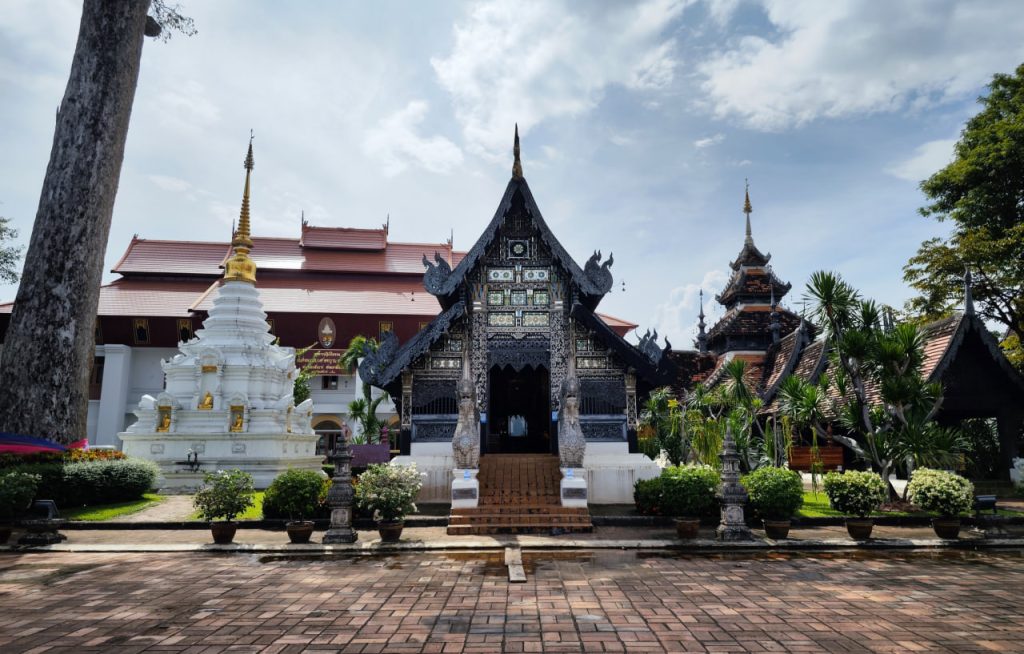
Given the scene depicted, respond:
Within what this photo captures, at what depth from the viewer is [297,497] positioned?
36.2 feet

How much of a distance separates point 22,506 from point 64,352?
167 inches

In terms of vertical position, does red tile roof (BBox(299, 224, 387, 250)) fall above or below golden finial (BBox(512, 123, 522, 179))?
above

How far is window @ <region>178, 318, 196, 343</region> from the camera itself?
3225cm

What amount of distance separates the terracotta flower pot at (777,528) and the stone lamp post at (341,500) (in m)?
6.29

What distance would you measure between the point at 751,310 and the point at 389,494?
24.5 metres

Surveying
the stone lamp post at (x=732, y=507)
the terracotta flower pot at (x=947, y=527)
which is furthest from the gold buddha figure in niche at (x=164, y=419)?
the terracotta flower pot at (x=947, y=527)

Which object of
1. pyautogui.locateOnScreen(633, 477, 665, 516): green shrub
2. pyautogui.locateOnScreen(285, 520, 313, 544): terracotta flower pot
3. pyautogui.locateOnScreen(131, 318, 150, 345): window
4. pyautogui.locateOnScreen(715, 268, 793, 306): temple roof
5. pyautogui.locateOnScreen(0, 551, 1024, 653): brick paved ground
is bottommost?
pyautogui.locateOnScreen(0, 551, 1024, 653): brick paved ground

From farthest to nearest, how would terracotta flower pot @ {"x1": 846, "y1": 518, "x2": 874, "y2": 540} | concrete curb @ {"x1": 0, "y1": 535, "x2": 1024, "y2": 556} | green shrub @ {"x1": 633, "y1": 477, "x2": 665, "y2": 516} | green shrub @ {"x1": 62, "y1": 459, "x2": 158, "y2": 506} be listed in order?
1. green shrub @ {"x1": 62, "y1": 459, "x2": 158, "y2": 506}
2. green shrub @ {"x1": 633, "y1": 477, "x2": 665, "y2": 516}
3. terracotta flower pot @ {"x1": 846, "y1": 518, "x2": 874, "y2": 540}
4. concrete curb @ {"x1": 0, "y1": 535, "x2": 1024, "y2": 556}

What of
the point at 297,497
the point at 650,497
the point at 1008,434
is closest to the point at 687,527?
the point at 650,497

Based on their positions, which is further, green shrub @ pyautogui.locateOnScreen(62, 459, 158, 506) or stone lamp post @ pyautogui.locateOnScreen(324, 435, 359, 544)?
green shrub @ pyautogui.locateOnScreen(62, 459, 158, 506)

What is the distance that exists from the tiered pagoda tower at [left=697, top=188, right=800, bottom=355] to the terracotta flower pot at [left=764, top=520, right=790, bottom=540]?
763 inches

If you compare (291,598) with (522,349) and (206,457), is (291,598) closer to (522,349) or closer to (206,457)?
(522,349)

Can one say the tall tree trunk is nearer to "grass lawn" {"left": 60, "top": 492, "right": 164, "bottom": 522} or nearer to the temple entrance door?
"grass lawn" {"left": 60, "top": 492, "right": 164, "bottom": 522}

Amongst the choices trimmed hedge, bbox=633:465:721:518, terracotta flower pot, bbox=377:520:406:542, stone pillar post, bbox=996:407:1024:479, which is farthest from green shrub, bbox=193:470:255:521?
stone pillar post, bbox=996:407:1024:479
